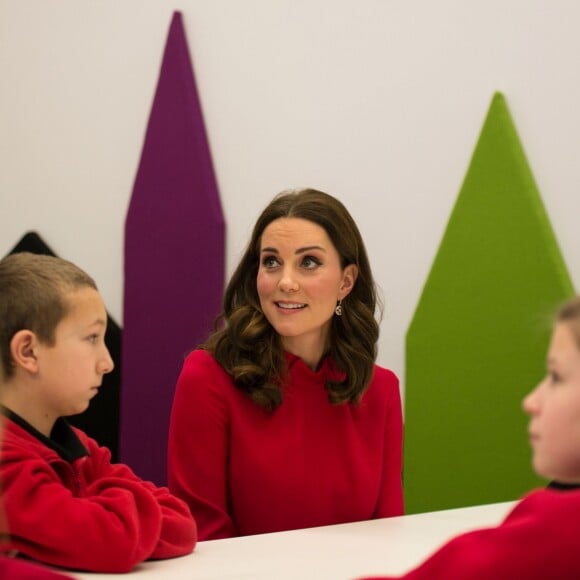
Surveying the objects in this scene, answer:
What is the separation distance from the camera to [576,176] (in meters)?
2.38

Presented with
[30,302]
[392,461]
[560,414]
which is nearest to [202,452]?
[392,461]

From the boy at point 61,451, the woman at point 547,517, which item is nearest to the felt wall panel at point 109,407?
the boy at point 61,451

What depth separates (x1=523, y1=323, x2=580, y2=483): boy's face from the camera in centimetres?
95

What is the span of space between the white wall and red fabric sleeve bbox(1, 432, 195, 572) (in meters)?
1.36

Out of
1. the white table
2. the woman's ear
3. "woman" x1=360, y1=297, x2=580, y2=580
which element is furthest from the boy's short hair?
the woman's ear

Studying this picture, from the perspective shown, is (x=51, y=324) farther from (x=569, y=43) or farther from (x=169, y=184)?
(x=169, y=184)

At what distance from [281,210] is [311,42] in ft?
2.86

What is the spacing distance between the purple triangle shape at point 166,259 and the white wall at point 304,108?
0.17 feet

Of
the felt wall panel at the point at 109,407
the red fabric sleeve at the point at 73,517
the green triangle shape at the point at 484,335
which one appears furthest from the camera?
the felt wall panel at the point at 109,407

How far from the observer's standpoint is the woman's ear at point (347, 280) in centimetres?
219

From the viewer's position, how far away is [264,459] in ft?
6.50

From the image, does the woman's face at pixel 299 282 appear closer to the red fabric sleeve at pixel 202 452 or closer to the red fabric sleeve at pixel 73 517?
the red fabric sleeve at pixel 202 452

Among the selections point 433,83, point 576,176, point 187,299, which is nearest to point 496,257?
point 576,176

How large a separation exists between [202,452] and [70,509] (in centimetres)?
66
